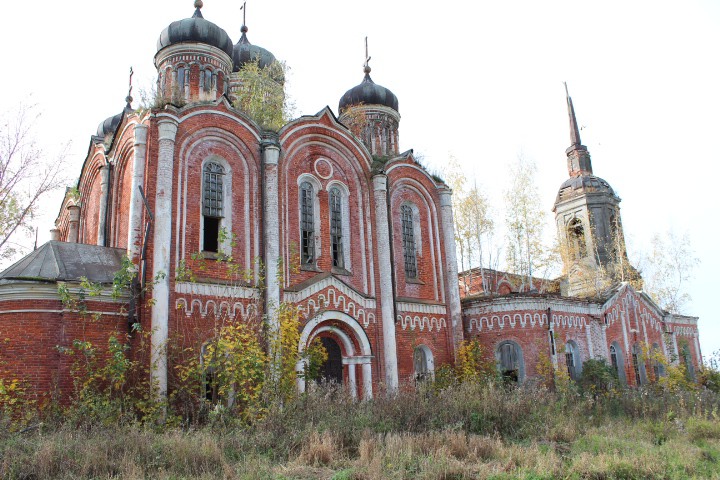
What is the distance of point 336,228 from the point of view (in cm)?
1797

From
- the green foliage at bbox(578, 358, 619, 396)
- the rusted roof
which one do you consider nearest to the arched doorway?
the rusted roof

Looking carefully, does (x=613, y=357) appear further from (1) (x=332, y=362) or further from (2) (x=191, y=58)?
(2) (x=191, y=58)

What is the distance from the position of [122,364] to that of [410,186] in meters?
11.2

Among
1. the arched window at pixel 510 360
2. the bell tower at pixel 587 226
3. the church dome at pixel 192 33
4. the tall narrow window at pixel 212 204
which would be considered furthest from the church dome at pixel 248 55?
the bell tower at pixel 587 226

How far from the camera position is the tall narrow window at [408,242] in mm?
19641

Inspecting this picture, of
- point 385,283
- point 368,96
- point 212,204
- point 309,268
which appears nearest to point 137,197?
point 212,204

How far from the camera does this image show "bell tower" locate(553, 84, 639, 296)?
1217 inches

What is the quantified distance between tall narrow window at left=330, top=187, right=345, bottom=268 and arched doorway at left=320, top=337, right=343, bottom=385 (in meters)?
2.25

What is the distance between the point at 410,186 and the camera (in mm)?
20344

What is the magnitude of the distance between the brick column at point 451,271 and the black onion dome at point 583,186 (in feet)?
53.2

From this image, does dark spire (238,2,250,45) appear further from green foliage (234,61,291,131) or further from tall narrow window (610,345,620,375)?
tall narrow window (610,345,620,375)

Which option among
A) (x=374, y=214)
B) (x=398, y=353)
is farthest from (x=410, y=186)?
(x=398, y=353)

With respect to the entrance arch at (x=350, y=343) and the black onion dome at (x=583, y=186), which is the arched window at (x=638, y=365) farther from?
the black onion dome at (x=583, y=186)

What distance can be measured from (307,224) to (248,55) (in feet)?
38.4
